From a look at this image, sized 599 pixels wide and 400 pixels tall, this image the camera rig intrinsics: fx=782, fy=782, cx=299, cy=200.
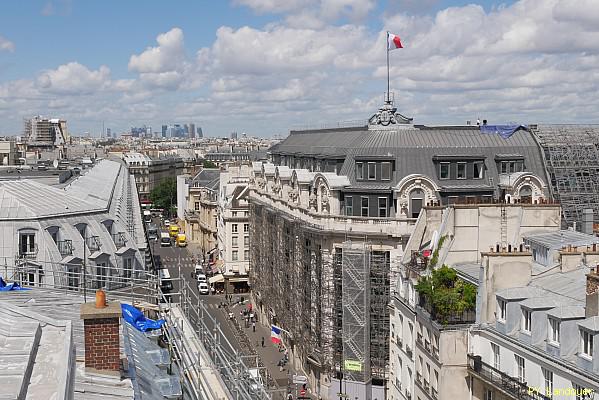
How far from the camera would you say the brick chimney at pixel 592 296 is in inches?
1046

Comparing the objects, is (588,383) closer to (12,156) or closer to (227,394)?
(227,394)

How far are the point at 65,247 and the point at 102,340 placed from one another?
2399 centimetres

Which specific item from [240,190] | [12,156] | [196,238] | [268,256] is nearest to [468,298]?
[268,256]

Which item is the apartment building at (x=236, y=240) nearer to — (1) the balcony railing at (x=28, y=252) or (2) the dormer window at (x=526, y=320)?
(1) the balcony railing at (x=28, y=252)

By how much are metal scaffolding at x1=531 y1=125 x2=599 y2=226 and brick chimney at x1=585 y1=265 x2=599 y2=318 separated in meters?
38.1

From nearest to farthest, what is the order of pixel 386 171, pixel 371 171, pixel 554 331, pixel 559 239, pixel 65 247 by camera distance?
pixel 554 331 < pixel 559 239 < pixel 65 247 < pixel 386 171 < pixel 371 171

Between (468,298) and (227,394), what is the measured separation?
12266mm

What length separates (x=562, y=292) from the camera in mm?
31031

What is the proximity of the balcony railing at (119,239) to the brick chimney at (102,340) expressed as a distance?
1055 inches

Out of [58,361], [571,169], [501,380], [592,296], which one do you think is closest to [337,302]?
[571,169]

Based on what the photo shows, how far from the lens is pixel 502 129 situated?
67.2 metres

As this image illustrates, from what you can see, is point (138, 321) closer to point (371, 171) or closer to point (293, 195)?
point (371, 171)

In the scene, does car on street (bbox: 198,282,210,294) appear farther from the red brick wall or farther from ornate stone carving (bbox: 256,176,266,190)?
the red brick wall

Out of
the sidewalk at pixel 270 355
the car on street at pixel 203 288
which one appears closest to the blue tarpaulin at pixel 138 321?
the sidewalk at pixel 270 355
